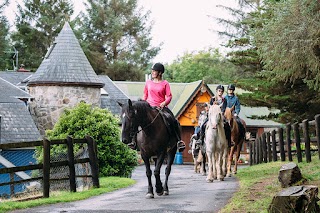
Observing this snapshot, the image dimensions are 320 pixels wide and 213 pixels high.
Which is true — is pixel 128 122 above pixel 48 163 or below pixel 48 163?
above

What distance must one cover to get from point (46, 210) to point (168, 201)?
2.32 meters

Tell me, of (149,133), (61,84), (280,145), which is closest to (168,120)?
(149,133)

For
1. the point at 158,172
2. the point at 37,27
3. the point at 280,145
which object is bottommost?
the point at 158,172

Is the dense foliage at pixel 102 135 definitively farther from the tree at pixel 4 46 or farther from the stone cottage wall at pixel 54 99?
the tree at pixel 4 46

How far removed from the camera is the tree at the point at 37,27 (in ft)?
211

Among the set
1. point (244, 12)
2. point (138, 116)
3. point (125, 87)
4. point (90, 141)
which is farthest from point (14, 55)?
point (138, 116)

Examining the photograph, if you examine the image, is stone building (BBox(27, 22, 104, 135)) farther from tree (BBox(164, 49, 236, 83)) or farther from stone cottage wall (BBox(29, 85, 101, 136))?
tree (BBox(164, 49, 236, 83))

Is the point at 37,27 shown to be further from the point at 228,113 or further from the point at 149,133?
the point at 149,133

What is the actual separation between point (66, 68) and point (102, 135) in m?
16.6

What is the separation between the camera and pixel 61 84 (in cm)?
3606

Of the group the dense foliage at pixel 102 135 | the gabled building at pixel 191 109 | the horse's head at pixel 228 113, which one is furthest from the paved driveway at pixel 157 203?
the gabled building at pixel 191 109

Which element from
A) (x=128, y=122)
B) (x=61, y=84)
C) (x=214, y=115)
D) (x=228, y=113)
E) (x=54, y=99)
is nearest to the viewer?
(x=128, y=122)

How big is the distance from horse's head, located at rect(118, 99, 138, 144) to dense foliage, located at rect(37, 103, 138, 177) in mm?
9310

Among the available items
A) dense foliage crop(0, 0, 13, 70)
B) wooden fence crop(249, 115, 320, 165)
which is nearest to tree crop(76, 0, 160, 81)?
dense foliage crop(0, 0, 13, 70)
